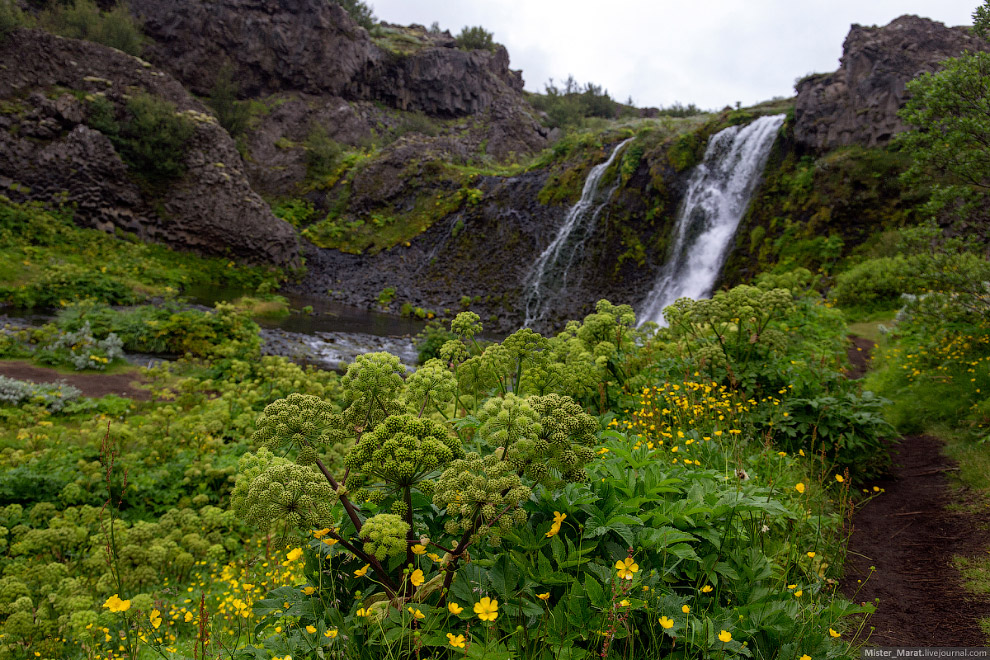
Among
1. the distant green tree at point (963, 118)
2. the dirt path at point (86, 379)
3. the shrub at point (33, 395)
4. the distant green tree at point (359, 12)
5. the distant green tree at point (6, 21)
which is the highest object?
the distant green tree at point (359, 12)

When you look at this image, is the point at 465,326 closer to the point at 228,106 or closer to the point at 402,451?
the point at 402,451

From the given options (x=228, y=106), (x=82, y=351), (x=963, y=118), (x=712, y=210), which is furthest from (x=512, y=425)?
(x=228, y=106)

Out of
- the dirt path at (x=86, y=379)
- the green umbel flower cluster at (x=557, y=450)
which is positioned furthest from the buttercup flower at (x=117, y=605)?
the dirt path at (x=86, y=379)

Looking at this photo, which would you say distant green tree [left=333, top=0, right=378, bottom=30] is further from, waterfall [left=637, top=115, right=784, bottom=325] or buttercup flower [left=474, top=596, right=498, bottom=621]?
buttercup flower [left=474, top=596, right=498, bottom=621]

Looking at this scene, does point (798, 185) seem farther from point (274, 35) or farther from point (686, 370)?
point (274, 35)

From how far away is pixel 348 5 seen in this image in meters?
41.2

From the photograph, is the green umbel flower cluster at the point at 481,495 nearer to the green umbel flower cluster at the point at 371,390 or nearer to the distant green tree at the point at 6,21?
the green umbel flower cluster at the point at 371,390

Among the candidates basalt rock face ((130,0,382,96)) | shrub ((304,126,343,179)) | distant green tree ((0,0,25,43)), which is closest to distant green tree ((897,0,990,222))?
shrub ((304,126,343,179))

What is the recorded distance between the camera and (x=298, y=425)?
5.93 ft

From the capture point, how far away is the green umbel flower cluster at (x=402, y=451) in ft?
5.27

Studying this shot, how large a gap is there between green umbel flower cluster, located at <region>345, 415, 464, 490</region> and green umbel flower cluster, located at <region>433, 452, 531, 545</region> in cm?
9

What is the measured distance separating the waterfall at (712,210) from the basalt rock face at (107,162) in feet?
58.1

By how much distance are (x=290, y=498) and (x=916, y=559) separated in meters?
3.97

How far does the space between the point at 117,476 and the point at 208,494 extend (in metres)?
0.87
